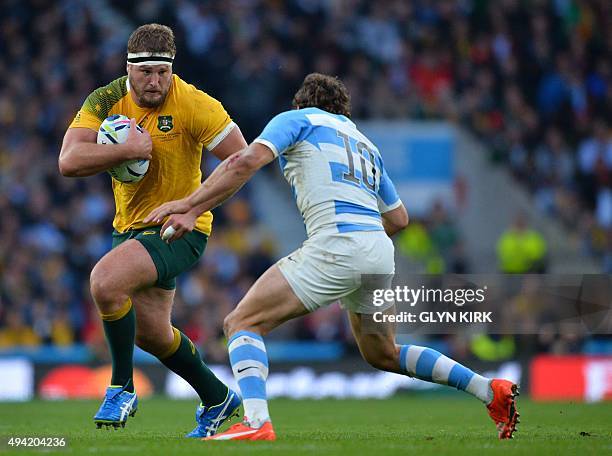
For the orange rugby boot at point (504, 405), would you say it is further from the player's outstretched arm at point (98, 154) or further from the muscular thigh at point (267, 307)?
the player's outstretched arm at point (98, 154)

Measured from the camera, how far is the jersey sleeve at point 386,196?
7.26 meters

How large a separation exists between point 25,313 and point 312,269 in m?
10.7

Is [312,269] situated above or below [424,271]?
below

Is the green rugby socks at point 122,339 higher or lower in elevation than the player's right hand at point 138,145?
lower

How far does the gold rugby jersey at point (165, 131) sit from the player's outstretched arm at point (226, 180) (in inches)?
43.5

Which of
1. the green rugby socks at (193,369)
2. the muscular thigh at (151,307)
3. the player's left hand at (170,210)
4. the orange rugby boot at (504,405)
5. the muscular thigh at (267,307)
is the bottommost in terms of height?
the orange rugby boot at (504,405)

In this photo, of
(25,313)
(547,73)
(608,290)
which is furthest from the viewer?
(547,73)

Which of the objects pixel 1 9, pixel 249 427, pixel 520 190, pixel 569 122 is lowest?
pixel 249 427

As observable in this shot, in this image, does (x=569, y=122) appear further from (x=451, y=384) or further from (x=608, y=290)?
(x=451, y=384)

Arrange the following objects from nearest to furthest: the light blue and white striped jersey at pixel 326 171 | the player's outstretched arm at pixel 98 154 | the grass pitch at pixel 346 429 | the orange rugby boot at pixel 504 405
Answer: the grass pitch at pixel 346 429, the light blue and white striped jersey at pixel 326 171, the orange rugby boot at pixel 504 405, the player's outstretched arm at pixel 98 154

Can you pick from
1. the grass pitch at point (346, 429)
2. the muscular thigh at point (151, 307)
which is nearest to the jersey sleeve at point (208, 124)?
the muscular thigh at point (151, 307)

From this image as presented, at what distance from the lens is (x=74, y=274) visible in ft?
57.4

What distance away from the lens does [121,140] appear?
7.32 m

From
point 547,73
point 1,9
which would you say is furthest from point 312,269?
point 1,9
